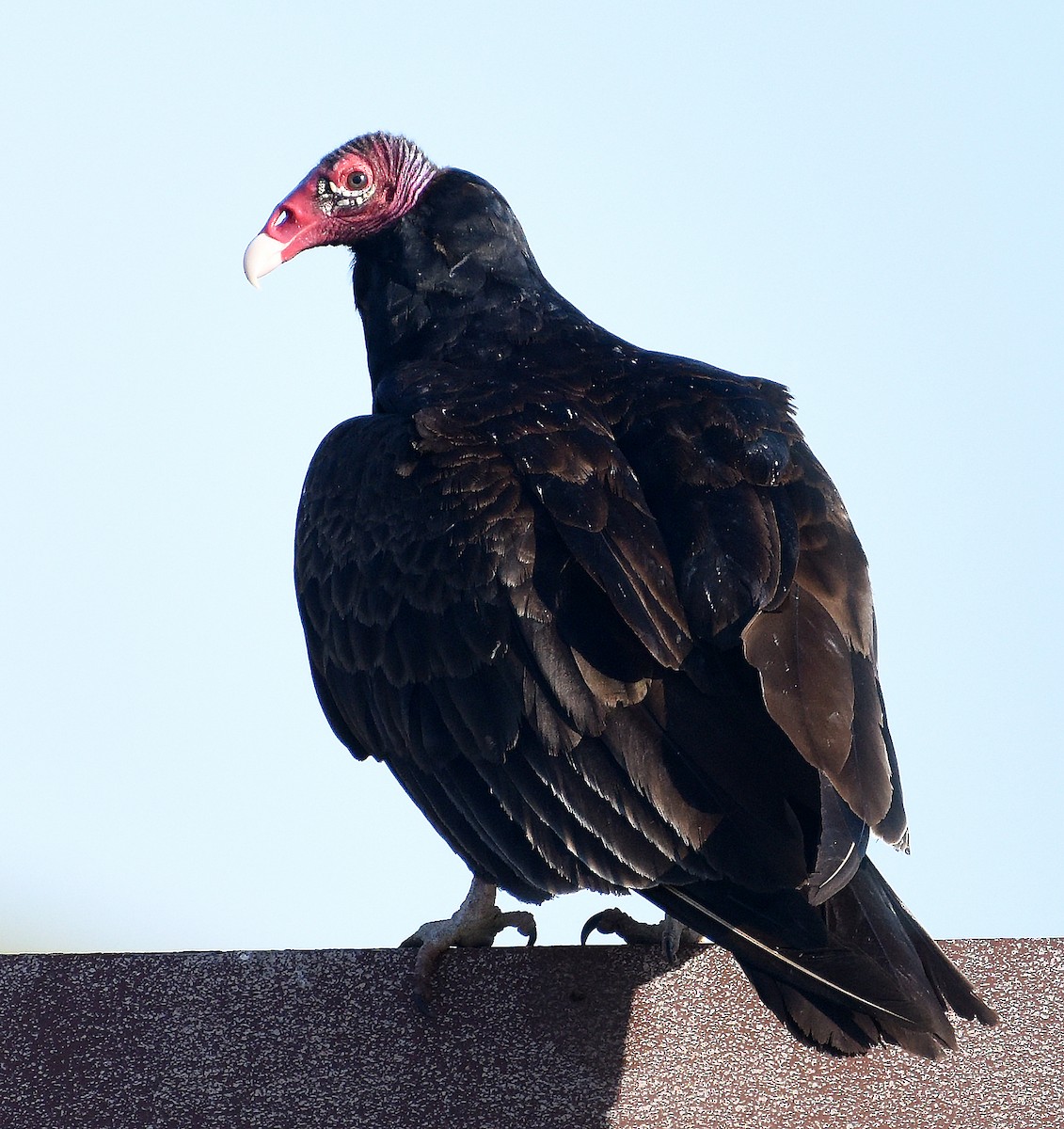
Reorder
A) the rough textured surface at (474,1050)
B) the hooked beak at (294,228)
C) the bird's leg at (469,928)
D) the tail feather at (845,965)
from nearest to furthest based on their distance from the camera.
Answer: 1. the tail feather at (845,965)
2. the rough textured surface at (474,1050)
3. the bird's leg at (469,928)
4. the hooked beak at (294,228)

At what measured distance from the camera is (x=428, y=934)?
10.6 ft

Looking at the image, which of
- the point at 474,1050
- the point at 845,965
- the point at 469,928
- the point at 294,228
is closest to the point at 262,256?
the point at 294,228

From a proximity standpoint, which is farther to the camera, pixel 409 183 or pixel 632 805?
pixel 409 183

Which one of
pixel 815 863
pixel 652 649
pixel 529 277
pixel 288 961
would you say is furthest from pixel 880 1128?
pixel 529 277

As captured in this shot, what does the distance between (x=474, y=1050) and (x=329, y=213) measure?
282 centimetres

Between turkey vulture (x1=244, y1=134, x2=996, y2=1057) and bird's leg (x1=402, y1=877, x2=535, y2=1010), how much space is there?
0.01 m

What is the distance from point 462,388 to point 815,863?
1.68 m

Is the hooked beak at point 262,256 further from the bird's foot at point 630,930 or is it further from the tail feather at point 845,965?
the tail feather at point 845,965

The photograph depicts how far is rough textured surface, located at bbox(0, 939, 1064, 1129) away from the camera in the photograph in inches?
110

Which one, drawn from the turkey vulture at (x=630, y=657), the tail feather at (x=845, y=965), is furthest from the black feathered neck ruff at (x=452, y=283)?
the tail feather at (x=845, y=965)

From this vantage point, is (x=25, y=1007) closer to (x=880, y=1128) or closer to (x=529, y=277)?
(x=880, y=1128)

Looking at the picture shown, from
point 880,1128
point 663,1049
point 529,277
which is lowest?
point 880,1128

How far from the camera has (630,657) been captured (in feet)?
9.70

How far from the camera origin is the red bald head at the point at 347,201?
189 inches
